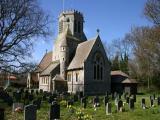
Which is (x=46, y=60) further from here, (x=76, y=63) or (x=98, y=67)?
(x=98, y=67)

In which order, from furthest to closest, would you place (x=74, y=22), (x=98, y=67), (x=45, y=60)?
(x=45, y=60) < (x=74, y=22) < (x=98, y=67)

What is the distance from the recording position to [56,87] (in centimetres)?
4875

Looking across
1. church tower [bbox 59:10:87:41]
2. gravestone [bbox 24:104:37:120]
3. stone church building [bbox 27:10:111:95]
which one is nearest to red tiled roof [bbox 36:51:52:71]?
stone church building [bbox 27:10:111:95]

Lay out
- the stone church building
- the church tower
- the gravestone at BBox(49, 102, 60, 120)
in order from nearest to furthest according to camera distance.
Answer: the gravestone at BBox(49, 102, 60, 120) < the stone church building < the church tower

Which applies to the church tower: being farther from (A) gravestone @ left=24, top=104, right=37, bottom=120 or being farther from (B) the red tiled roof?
(A) gravestone @ left=24, top=104, right=37, bottom=120

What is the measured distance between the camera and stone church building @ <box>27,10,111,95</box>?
45.7m

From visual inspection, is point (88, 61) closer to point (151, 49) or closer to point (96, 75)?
point (96, 75)

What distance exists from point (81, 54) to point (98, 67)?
330 cm

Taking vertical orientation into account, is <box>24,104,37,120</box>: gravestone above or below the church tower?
below

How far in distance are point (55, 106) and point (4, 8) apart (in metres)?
16.8

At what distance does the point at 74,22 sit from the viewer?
5628cm

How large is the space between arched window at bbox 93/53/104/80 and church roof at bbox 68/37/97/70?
1525mm

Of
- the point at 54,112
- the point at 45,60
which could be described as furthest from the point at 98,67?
the point at 54,112

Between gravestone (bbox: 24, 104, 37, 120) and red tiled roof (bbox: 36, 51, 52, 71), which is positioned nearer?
gravestone (bbox: 24, 104, 37, 120)
